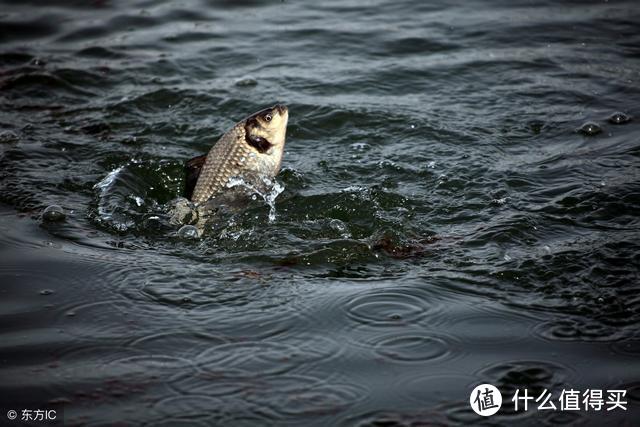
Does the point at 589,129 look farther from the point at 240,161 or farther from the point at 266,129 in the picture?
the point at 240,161

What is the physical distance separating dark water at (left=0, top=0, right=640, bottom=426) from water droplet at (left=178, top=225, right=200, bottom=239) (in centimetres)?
13

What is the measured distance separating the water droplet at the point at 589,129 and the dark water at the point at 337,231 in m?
0.03

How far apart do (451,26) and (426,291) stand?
6.31 metres

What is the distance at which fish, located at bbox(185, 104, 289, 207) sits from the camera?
570 centimetres

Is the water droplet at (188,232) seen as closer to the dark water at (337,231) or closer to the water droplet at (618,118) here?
the dark water at (337,231)

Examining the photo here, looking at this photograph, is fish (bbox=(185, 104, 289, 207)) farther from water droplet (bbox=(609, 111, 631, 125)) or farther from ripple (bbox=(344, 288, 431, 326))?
water droplet (bbox=(609, 111, 631, 125))

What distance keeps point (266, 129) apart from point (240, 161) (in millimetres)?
310

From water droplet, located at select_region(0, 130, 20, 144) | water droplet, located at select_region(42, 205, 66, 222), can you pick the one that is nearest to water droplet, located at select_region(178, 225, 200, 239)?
water droplet, located at select_region(42, 205, 66, 222)

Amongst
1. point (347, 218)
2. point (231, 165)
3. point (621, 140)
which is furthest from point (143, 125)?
point (621, 140)

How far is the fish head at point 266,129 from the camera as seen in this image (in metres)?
5.77

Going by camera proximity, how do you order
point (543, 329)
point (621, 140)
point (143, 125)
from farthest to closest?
point (143, 125), point (621, 140), point (543, 329)

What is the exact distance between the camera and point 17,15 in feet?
37.7

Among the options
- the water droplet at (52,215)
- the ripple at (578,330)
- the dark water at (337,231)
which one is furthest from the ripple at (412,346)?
the water droplet at (52,215)

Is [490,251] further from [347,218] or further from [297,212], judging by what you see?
[297,212]
